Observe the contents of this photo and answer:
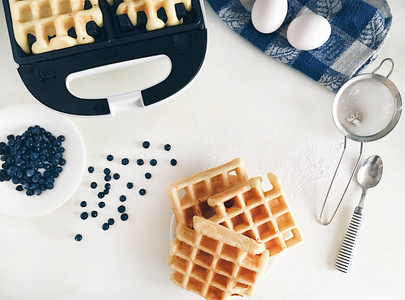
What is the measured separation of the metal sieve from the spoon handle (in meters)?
0.19

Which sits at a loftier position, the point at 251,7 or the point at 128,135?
the point at 251,7

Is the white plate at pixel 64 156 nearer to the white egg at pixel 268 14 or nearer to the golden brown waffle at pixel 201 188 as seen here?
the golden brown waffle at pixel 201 188

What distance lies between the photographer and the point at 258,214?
1.08m

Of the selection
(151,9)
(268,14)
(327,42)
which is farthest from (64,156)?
Result: (327,42)

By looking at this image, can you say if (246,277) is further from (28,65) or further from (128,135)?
(28,65)

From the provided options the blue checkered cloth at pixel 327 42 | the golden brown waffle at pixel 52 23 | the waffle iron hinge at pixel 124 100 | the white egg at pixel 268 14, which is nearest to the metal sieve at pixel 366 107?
the blue checkered cloth at pixel 327 42

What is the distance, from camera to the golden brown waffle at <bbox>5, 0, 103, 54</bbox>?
3.10 feet

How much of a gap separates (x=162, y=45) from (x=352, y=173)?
25.3 inches

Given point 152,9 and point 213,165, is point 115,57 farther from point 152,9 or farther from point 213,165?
point 213,165

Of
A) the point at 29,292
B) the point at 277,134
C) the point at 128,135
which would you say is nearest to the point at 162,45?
the point at 128,135

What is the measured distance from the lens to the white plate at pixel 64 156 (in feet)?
3.75

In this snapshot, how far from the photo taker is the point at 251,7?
119 centimetres

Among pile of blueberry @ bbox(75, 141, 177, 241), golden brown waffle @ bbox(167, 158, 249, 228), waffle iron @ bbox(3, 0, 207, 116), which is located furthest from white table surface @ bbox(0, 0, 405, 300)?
waffle iron @ bbox(3, 0, 207, 116)

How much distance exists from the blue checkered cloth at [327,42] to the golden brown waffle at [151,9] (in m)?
0.26
